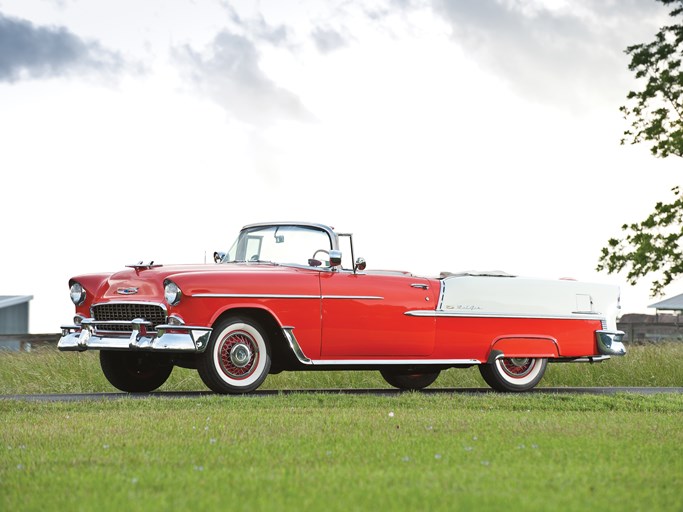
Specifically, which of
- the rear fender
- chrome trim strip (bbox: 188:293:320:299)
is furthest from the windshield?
the rear fender

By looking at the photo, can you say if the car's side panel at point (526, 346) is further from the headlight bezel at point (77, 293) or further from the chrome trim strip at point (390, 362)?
the headlight bezel at point (77, 293)

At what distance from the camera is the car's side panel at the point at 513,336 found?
1347 centimetres

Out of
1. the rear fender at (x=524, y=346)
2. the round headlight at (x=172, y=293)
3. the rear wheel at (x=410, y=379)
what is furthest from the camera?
the rear wheel at (x=410, y=379)

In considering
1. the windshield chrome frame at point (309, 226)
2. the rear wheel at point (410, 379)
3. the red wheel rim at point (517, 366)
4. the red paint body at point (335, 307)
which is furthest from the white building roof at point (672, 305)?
the windshield chrome frame at point (309, 226)

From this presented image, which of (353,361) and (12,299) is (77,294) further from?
(12,299)

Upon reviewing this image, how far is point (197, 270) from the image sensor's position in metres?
12.2

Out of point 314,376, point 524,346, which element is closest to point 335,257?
point 524,346

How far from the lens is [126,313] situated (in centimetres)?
1230

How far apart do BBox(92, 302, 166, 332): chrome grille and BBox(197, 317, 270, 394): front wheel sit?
0.65m

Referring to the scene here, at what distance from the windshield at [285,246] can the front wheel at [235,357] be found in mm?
1277

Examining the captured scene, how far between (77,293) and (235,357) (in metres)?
2.26

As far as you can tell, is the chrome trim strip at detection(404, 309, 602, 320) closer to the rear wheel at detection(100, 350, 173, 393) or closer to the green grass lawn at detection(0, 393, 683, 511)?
the green grass lawn at detection(0, 393, 683, 511)

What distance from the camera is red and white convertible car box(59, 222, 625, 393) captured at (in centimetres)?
1204

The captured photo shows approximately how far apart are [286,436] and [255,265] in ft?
16.0
